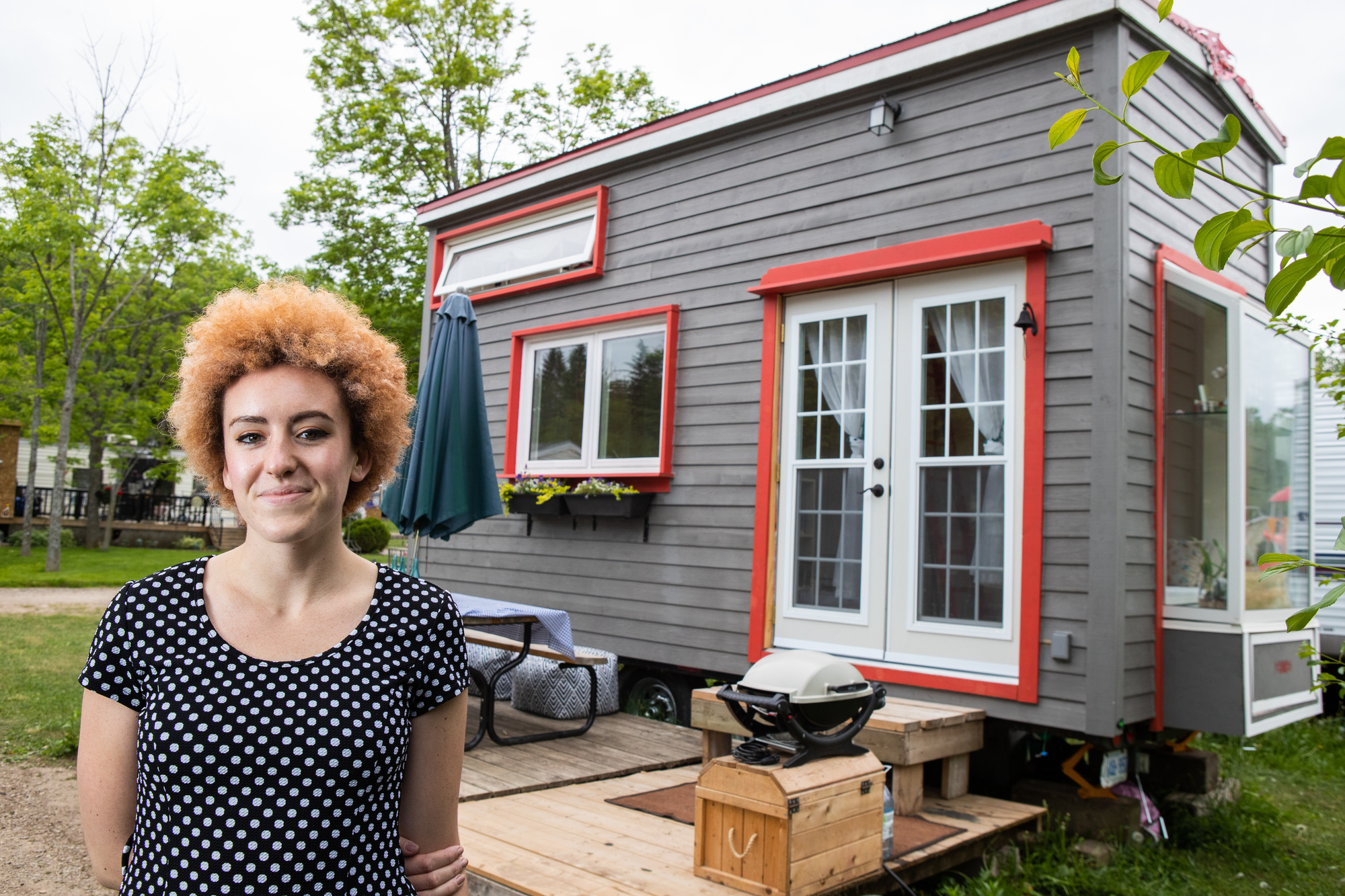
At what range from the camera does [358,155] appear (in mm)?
16484

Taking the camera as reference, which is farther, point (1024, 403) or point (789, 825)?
point (1024, 403)

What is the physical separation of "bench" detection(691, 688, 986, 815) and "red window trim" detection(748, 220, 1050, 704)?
0.76ft

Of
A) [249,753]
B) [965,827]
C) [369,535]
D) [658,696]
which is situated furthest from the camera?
[369,535]

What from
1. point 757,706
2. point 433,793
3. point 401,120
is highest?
point 401,120

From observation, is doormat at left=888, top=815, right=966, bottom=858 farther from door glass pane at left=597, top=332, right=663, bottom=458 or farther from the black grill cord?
door glass pane at left=597, top=332, right=663, bottom=458

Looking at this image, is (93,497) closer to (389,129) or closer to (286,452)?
(389,129)

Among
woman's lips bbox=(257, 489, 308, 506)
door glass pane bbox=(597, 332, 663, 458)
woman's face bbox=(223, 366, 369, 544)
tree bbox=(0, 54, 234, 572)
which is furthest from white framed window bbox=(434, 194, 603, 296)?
tree bbox=(0, 54, 234, 572)

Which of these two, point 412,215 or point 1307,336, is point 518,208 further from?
point 412,215

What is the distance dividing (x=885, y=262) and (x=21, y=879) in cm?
464

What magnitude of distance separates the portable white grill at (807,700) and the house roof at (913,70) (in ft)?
10.4

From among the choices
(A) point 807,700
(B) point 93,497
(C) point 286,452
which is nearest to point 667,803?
(A) point 807,700

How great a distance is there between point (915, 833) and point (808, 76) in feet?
13.1

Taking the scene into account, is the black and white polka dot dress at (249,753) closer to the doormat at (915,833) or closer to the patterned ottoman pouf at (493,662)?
the doormat at (915,833)

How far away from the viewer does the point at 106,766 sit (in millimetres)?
1294
